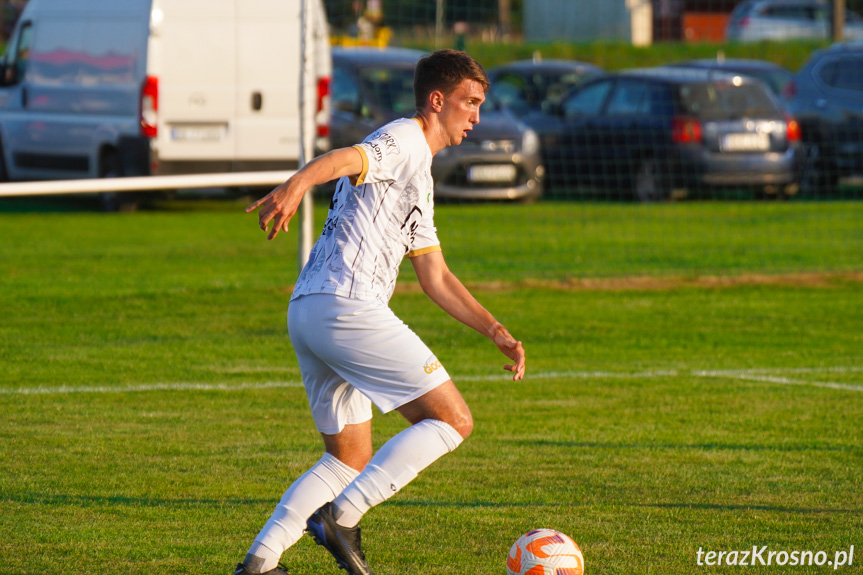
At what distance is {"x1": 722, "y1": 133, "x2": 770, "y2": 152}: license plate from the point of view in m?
18.4

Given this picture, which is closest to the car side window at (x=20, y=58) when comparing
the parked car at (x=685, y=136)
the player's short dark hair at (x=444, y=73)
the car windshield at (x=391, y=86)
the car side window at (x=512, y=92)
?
the car windshield at (x=391, y=86)

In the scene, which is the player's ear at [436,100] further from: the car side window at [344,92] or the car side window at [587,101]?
the car side window at [587,101]

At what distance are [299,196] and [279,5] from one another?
44.3 feet

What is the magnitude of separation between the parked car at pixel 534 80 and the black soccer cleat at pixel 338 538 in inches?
705

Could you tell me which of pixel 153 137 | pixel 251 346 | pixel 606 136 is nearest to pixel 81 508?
pixel 251 346

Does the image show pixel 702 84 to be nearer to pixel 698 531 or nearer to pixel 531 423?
pixel 531 423

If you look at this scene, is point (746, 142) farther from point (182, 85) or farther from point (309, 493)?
point (309, 493)

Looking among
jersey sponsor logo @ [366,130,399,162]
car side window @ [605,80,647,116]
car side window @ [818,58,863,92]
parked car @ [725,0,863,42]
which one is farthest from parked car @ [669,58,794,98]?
jersey sponsor logo @ [366,130,399,162]

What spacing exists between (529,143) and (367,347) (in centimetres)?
1429

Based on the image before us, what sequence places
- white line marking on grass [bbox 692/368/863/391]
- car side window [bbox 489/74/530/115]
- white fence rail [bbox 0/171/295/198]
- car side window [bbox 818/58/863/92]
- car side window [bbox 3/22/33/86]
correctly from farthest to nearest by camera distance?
car side window [bbox 489/74/530/115]
car side window [bbox 818/58/863/92]
car side window [bbox 3/22/33/86]
white fence rail [bbox 0/171/295/198]
white line marking on grass [bbox 692/368/863/391]

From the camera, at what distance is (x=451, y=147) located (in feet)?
57.3

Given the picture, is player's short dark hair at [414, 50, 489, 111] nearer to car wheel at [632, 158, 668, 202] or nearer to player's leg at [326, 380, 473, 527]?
player's leg at [326, 380, 473, 527]

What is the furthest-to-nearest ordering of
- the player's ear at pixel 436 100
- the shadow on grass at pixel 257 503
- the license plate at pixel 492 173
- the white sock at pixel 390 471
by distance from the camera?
the license plate at pixel 492 173
the shadow on grass at pixel 257 503
the player's ear at pixel 436 100
the white sock at pixel 390 471

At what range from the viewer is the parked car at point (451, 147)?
17.6 m
